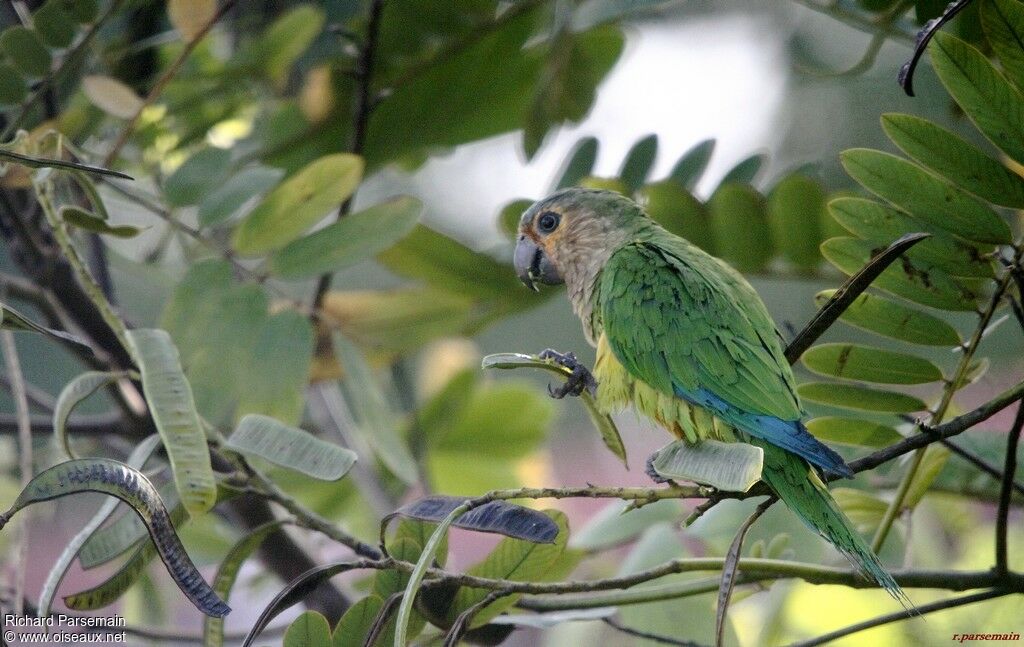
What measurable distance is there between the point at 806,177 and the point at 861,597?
3.58ft

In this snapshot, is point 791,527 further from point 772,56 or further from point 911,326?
point 772,56

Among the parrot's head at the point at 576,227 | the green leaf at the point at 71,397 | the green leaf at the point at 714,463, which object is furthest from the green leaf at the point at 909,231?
the green leaf at the point at 71,397

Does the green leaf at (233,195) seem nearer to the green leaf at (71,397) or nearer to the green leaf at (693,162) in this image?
the green leaf at (71,397)

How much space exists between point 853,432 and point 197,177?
1126 mm

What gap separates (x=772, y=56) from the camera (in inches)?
135

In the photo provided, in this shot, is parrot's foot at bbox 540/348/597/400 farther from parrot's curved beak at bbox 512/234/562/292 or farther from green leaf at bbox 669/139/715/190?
green leaf at bbox 669/139/715/190

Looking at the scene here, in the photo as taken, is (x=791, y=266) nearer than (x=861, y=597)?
Yes

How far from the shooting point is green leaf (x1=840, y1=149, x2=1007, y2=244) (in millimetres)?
1133

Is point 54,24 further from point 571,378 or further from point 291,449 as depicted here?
point 571,378

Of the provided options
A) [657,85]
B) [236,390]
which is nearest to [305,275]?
[236,390]

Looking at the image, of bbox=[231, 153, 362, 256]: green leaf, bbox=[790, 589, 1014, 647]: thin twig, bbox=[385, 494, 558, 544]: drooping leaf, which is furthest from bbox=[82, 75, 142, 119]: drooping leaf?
bbox=[790, 589, 1014, 647]: thin twig

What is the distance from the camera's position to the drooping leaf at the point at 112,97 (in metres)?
1.63

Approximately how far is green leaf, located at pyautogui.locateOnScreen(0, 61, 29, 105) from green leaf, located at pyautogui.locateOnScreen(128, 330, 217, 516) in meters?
0.71

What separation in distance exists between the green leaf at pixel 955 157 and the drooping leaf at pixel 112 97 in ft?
4.06
